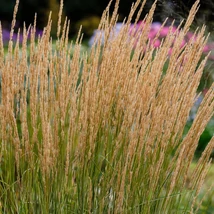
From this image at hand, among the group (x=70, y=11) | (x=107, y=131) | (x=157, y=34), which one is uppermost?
(x=157, y=34)

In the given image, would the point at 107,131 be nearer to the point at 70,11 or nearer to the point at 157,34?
the point at 157,34

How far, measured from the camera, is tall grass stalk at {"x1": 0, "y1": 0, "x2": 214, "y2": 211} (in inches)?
97.7

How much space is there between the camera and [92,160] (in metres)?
2.57

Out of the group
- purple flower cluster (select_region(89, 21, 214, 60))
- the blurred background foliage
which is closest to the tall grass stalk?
purple flower cluster (select_region(89, 21, 214, 60))

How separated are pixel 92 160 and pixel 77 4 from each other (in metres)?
9.24

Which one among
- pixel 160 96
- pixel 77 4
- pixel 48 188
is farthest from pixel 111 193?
pixel 77 4

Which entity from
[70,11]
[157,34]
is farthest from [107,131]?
[70,11]

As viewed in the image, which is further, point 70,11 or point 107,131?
point 70,11

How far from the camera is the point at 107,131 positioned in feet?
8.57

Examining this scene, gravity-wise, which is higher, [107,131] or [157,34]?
[157,34]

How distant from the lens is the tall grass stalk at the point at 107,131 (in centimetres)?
248

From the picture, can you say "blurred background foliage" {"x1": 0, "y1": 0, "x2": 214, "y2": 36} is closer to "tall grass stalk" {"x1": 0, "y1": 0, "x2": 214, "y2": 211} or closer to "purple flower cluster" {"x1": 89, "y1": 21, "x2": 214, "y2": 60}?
"purple flower cluster" {"x1": 89, "y1": 21, "x2": 214, "y2": 60}

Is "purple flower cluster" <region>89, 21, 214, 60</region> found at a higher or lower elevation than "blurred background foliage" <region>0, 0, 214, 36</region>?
higher

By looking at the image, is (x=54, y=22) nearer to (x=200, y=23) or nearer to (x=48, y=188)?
(x=200, y=23)
